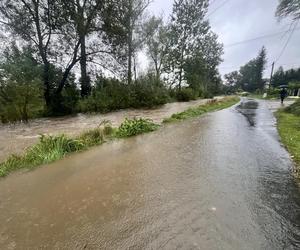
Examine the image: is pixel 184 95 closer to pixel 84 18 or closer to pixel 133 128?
pixel 84 18

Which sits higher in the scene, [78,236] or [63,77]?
[63,77]

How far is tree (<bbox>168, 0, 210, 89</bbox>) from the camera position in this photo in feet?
97.3

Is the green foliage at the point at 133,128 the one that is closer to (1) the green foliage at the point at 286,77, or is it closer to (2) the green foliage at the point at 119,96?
(2) the green foliage at the point at 119,96

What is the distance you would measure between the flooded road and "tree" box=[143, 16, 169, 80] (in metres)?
20.6

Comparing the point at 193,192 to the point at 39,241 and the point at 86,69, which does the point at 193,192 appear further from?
the point at 86,69

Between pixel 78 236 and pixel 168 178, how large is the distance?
193 cm

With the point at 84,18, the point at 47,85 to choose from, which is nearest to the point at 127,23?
the point at 84,18

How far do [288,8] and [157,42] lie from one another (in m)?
18.0

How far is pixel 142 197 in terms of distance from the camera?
3.29m

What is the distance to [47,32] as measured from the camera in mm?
14344

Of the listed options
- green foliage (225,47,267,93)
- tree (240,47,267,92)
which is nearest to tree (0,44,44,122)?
green foliage (225,47,267,93)

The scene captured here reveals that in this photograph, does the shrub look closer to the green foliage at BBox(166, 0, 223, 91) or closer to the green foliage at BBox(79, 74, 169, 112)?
the green foliage at BBox(79, 74, 169, 112)

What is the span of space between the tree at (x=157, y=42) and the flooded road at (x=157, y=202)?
20.6 meters

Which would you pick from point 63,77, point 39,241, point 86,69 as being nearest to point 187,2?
point 86,69
